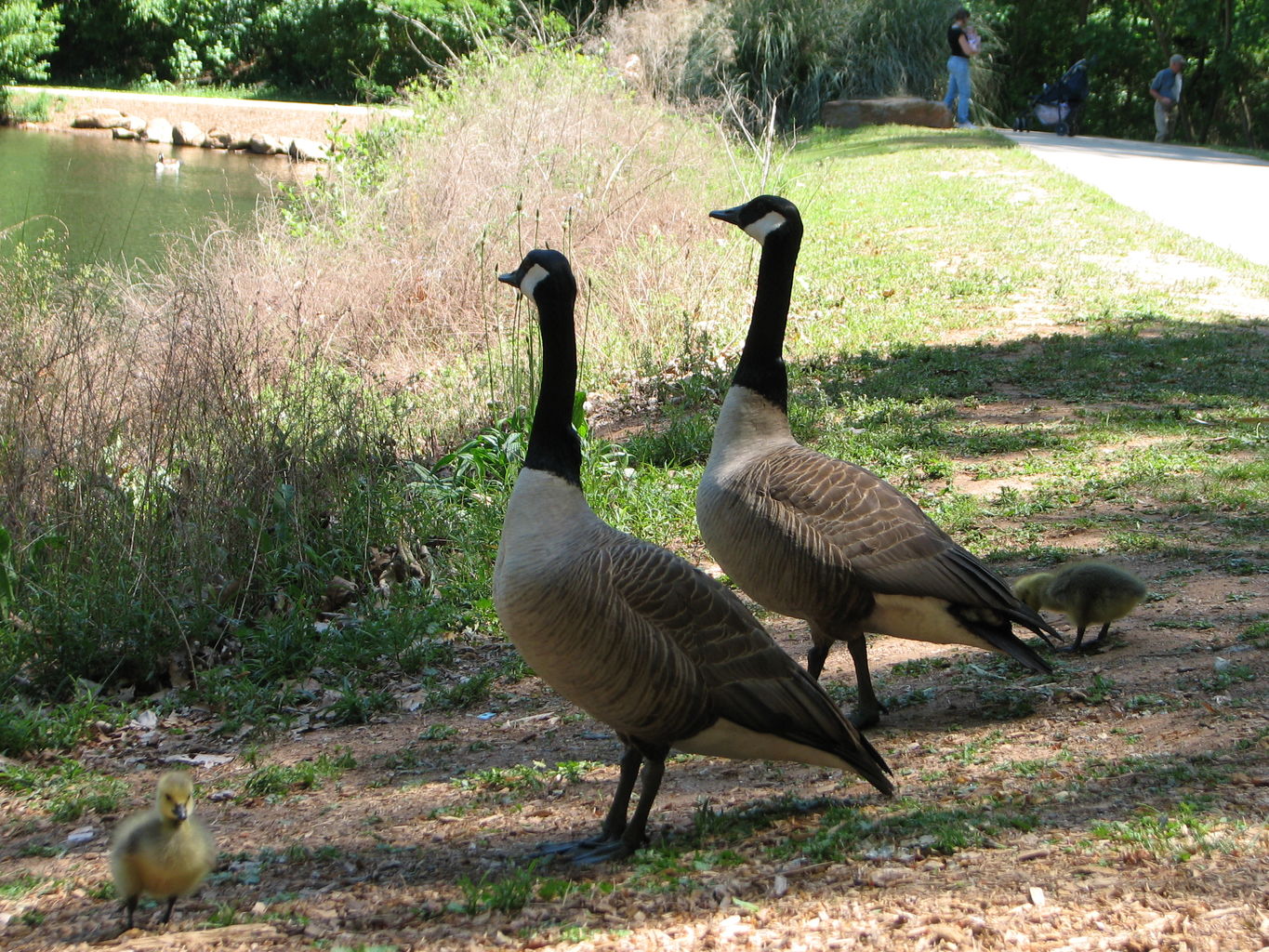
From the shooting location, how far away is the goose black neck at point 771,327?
5121 mm

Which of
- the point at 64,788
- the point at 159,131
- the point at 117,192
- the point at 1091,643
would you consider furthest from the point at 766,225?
the point at 159,131

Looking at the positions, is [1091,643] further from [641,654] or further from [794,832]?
[641,654]

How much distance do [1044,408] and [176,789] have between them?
737 cm

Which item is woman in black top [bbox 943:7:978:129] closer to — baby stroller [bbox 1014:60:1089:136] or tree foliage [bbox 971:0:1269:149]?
baby stroller [bbox 1014:60:1089:136]

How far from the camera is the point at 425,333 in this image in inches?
468

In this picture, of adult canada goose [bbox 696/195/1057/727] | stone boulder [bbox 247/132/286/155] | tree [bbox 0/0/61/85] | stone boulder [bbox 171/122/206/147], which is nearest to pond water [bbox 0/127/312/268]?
stone boulder [bbox 171/122/206/147]

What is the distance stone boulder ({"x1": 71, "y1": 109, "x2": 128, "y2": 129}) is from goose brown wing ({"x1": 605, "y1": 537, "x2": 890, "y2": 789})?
34.3m

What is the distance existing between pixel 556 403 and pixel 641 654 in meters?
1.00

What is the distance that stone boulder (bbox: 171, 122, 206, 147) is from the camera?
33094mm

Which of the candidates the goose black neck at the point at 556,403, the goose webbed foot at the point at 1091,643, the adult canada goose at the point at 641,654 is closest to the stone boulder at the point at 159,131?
the goose black neck at the point at 556,403

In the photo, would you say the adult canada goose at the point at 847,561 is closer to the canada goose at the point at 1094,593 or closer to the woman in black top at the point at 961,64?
the canada goose at the point at 1094,593

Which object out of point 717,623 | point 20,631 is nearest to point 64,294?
point 20,631

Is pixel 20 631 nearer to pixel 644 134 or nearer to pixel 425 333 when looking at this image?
pixel 425 333

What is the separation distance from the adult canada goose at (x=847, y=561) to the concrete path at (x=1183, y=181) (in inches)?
450
